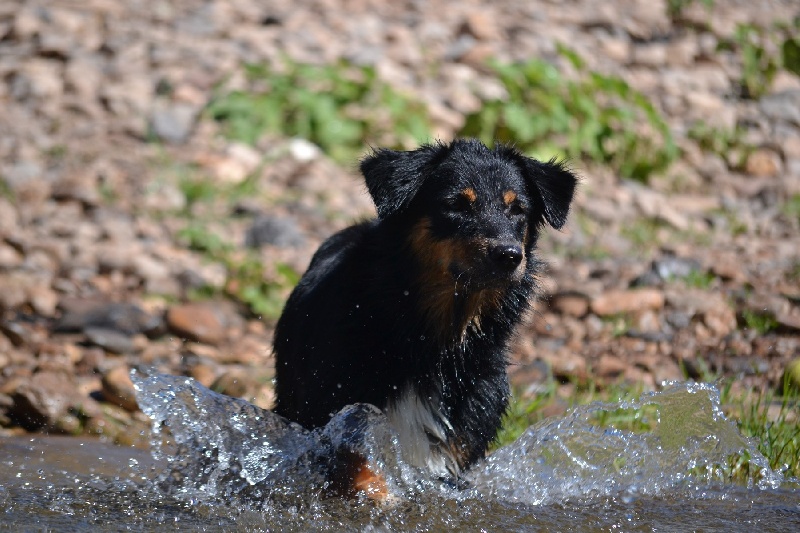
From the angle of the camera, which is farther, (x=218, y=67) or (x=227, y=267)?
(x=218, y=67)

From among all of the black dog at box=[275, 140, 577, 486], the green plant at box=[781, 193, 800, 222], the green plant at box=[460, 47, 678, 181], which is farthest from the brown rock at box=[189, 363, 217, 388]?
the green plant at box=[781, 193, 800, 222]

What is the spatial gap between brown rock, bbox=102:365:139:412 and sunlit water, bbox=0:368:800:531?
0.58 metres

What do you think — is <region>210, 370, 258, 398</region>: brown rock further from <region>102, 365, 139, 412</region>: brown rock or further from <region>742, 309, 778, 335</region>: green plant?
<region>742, 309, 778, 335</region>: green plant

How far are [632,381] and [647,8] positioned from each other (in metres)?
7.67

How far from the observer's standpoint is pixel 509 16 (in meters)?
12.1

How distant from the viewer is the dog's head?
177 inches

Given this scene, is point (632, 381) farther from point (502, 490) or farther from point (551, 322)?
point (502, 490)

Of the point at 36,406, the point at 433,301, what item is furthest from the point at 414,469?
the point at 36,406

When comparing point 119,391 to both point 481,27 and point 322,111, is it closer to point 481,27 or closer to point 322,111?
point 322,111

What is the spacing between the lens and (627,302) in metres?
7.49

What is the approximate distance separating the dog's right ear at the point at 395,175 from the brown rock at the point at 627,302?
3.01 meters

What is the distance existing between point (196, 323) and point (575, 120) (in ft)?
16.3

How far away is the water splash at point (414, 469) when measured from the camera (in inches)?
176

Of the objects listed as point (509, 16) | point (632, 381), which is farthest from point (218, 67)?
point (632, 381)
